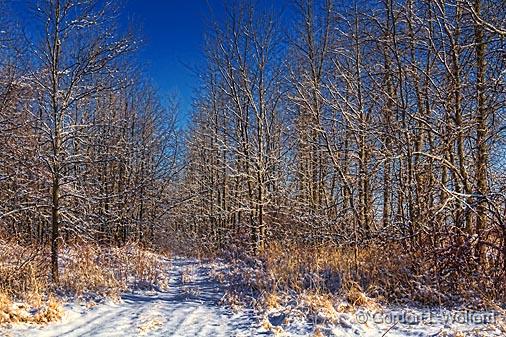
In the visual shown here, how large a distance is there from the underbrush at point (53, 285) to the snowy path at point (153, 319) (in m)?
0.28

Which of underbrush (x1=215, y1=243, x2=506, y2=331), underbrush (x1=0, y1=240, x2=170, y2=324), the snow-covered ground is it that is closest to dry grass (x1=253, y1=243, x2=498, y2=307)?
underbrush (x1=215, y1=243, x2=506, y2=331)

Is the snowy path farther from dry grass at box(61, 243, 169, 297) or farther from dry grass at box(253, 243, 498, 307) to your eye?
dry grass at box(253, 243, 498, 307)

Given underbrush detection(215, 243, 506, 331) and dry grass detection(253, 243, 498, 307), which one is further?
dry grass detection(253, 243, 498, 307)

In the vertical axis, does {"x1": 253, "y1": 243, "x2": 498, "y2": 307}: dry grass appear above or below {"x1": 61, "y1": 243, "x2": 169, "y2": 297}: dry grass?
above

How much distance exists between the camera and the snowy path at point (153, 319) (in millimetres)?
5164

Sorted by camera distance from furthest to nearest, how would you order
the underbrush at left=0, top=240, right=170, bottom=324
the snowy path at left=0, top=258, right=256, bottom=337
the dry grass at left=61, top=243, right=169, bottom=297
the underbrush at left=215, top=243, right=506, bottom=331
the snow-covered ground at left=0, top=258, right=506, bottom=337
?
the dry grass at left=61, top=243, right=169, bottom=297 → the underbrush at left=215, top=243, right=506, bottom=331 → the underbrush at left=0, top=240, right=170, bottom=324 → the snowy path at left=0, top=258, right=256, bottom=337 → the snow-covered ground at left=0, top=258, right=506, bottom=337

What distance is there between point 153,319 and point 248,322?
1281mm

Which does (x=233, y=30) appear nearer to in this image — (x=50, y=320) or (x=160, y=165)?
(x=50, y=320)

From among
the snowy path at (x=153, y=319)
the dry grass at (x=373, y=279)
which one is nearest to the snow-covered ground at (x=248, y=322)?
the snowy path at (x=153, y=319)

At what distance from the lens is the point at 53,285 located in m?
7.26

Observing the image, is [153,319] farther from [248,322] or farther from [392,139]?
[392,139]

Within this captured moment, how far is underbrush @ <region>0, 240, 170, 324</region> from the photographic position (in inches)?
222

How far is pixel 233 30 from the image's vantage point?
12.8m

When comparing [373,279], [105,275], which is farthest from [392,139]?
[105,275]
